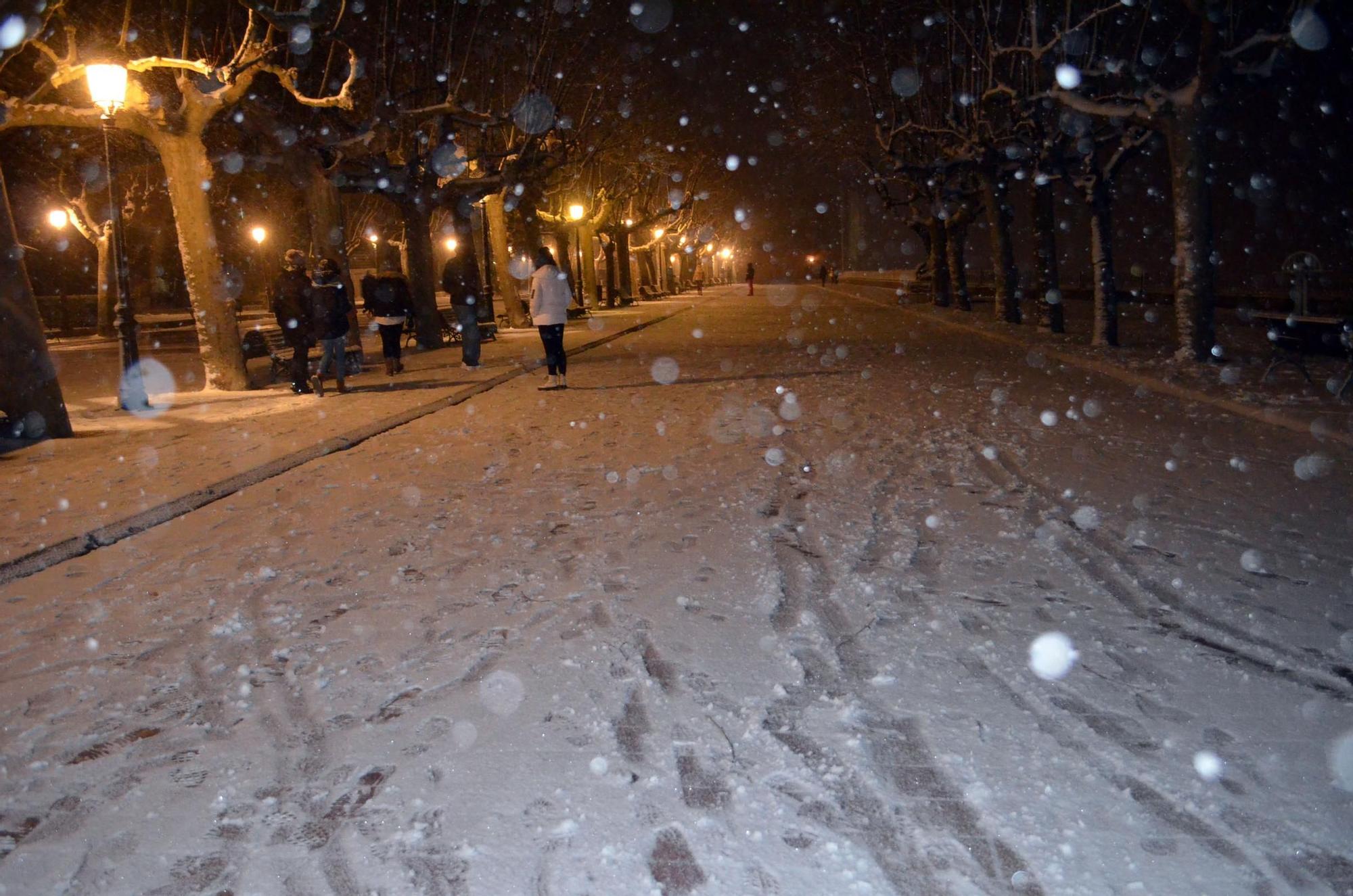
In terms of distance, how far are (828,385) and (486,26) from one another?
18.0 meters

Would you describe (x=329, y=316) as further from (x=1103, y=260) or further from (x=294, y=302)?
(x=1103, y=260)

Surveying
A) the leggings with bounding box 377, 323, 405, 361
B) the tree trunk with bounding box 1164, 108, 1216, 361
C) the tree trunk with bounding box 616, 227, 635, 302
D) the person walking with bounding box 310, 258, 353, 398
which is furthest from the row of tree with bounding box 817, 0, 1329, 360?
the tree trunk with bounding box 616, 227, 635, 302

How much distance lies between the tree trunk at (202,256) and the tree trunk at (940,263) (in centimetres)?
2765

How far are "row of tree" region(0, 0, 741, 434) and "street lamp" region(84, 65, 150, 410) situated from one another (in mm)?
478

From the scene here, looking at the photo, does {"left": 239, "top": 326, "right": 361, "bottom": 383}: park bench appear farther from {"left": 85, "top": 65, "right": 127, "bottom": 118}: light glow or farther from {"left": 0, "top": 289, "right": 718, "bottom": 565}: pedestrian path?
{"left": 85, "top": 65, "right": 127, "bottom": 118}: light glow

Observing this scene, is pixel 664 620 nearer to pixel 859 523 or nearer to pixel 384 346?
pixel 859 523

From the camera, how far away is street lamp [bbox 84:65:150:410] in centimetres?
1297

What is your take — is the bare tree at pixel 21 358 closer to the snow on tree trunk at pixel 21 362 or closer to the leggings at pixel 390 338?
the snow on tree trunk at pixel 21 362

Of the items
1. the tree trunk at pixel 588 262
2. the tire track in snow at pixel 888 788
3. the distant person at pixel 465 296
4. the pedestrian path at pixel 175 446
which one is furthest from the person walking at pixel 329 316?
the tree trunk at pixel 588 262

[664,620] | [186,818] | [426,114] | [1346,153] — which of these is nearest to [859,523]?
[664,620]

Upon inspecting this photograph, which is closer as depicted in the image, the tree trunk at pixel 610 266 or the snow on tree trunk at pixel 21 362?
the snow on tree trunk at pixel 21 362

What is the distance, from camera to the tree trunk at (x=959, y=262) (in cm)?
3488

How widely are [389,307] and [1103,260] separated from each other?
1283cm

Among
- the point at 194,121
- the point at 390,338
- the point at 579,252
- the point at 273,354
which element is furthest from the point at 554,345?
the point at 579,252
